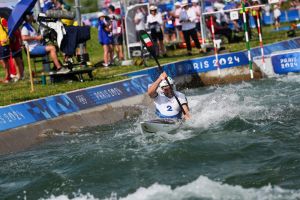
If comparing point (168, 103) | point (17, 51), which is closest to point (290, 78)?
point (168, 103)

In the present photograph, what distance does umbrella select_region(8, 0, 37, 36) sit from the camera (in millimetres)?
17859

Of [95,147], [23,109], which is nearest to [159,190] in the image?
[95,147]

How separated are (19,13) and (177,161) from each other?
28.5 ft

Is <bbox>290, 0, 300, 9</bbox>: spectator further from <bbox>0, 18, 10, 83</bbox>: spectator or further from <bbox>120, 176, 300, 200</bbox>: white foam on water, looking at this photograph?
<bbox>120, 176, 300, 200</bbox>: white foam on water

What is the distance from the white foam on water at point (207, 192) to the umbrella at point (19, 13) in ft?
30.7

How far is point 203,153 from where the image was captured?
444 inches

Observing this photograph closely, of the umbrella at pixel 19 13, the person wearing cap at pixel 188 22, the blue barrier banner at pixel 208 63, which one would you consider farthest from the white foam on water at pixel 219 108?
the person wearing cap at pixel 188 22

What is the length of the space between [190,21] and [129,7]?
2233mm

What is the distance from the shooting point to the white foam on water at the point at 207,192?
8.81 m

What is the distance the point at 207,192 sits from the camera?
897 centimetres

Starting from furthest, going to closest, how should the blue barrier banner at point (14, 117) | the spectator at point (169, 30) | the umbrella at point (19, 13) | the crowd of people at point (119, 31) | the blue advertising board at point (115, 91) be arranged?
the spectator at point (169, 30)
the crowd of people at point (119, 31)
the umbrella at point (19, 13)
the blue advertising board at point (115, 91)
the blue barrier banner at point (14, 117)

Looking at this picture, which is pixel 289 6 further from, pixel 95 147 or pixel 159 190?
pixel 159 190

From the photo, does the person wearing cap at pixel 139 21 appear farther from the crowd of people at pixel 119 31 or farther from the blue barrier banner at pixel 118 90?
the blue barrier banner at pixel 118 90

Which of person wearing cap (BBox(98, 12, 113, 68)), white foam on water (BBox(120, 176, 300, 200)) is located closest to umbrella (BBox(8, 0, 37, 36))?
person wearing cap (BBox(98, 12, 113, 68))
